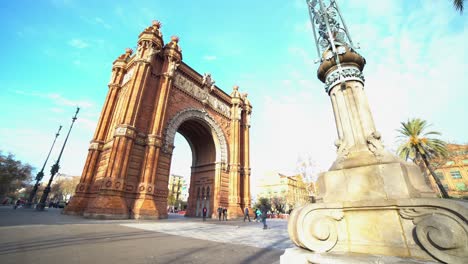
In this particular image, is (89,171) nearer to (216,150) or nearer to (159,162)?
(159,162)

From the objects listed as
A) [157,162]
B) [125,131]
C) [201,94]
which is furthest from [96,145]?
[201,94]

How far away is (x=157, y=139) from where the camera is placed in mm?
16188

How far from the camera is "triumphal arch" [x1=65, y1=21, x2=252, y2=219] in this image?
1403 cm

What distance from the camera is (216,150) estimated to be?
23.4 m

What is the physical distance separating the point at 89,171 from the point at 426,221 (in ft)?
68.4

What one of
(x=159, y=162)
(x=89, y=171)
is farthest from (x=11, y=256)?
(x=89, y=171)

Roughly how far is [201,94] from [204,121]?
334cm

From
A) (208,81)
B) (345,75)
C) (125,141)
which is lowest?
(345,75)

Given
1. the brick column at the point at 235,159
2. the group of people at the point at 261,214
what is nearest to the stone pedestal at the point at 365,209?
the group of people at the point at 261,214

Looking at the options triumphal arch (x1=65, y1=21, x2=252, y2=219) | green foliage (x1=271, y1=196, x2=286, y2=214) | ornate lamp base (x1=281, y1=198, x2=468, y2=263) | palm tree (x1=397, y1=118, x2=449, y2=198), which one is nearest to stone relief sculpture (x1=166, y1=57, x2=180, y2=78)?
triumphal arch (x1=65, y1=21, x2=252, y2=219)

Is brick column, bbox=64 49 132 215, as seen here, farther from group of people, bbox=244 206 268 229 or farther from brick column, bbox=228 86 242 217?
group of people, bbox=244 206 268 229

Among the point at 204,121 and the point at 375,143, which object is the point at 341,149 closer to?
the point at 375,143

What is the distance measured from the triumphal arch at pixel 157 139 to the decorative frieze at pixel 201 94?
0.12 metres

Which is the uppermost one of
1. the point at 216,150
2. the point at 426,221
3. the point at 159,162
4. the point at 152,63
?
the point at 152,63
